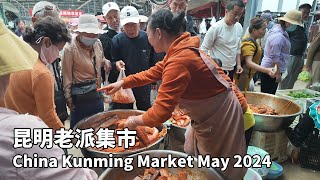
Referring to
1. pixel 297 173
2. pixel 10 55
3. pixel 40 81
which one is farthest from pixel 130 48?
pixel 297 173

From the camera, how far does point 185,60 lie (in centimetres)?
178

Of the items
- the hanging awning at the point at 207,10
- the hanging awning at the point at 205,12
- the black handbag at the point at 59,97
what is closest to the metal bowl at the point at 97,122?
the black handbag at the point at 59,97

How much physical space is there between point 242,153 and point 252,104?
226cm

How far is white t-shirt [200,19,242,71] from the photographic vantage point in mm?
4035

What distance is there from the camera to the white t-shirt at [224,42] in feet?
13.2

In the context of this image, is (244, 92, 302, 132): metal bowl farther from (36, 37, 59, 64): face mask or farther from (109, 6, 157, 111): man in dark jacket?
(36, 37, 59, 64): face mask

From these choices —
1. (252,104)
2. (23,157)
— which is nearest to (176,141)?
(252,104)

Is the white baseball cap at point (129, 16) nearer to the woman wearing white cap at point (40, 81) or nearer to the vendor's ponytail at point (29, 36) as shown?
the woman wearing white cap at point (40, 81)

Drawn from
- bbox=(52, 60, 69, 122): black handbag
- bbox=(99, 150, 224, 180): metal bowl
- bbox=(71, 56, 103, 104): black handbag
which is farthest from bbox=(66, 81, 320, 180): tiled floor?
bbox=(52, 60, 69, 122): black handbag

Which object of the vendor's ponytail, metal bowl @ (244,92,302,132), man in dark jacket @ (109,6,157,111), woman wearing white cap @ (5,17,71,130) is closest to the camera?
woman wearing white cap @ (5,17,71,130)

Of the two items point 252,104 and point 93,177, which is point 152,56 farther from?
point 93,177

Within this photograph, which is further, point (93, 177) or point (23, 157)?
point (93, 177)

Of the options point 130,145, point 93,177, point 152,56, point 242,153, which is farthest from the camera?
point 152,56

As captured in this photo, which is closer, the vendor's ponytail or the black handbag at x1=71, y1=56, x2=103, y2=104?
the vendor's ponytail
